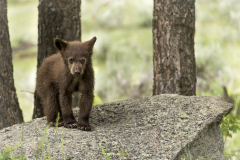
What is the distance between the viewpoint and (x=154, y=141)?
3549mm

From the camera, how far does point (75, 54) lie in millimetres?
3916

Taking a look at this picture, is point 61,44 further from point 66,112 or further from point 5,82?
point 5,82

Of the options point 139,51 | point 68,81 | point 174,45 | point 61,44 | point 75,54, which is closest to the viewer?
point 75,54

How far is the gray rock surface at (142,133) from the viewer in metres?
3.35

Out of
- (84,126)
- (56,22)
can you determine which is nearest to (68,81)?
(84,126)

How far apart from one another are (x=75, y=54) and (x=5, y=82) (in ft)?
5.51

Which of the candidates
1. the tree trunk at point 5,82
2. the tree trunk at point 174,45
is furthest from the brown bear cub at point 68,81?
the tree trunk at point 174,45

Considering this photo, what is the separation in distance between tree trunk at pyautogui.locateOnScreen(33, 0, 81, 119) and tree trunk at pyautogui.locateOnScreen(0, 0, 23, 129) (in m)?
0.59

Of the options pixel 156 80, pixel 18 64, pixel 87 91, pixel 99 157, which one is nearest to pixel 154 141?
pixel 99 157

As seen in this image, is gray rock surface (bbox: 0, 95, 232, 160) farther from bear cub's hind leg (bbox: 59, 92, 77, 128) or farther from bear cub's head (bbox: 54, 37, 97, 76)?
bear cub's head (bbox: 54, 37, 97, 76)

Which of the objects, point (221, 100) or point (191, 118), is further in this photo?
point (221, 100)

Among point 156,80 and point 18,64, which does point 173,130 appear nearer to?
point 156,80

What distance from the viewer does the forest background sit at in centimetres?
796

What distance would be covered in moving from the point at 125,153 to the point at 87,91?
119cm
